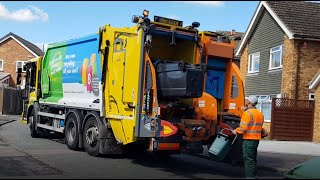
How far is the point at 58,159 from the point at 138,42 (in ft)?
11.6

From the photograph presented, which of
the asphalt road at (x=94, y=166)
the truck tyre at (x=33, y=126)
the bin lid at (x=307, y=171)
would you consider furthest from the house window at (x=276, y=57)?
the bin lid at (x=307, y=171)

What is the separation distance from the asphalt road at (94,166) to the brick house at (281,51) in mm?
10787

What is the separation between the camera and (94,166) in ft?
31.8

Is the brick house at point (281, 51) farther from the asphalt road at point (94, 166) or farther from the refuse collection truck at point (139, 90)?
the refuse collection truck at point (139, 90)

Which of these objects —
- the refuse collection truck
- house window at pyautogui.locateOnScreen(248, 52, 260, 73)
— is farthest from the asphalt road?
house window at pyautogui.locateOnScreen(248, 52, 260, 73)

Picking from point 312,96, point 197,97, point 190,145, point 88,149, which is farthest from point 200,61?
point 312,96

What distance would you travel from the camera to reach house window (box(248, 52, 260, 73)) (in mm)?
25948

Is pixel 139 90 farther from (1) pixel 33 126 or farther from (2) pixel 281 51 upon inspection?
(2) pixel 281 51

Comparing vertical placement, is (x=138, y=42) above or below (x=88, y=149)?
above

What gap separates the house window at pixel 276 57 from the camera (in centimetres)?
2307

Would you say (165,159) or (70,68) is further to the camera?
(70,68)

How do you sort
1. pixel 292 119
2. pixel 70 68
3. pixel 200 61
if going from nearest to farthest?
pixel 200 61, pixel 70 68, pixel 292 119

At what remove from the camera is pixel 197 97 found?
9.21 metres

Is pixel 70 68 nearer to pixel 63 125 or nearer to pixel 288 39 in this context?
pixel 63 125
